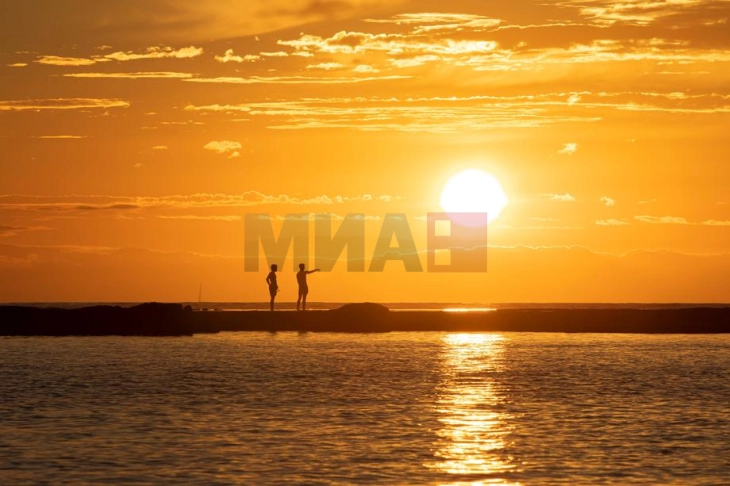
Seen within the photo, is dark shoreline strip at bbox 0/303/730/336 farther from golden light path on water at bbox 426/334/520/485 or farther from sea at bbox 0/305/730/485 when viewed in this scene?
golden light path on water at bbox 426/334/520/485

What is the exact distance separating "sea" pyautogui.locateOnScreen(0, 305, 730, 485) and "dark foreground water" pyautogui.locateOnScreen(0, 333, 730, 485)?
6cm

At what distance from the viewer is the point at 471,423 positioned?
2819 centimetres

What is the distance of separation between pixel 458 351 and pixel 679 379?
14181mm

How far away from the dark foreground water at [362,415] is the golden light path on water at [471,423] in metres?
0.08

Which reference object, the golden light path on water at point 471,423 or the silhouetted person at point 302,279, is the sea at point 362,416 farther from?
the silhouetted person at point 302,279

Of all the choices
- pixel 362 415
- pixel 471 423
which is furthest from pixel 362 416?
pixel 471 423

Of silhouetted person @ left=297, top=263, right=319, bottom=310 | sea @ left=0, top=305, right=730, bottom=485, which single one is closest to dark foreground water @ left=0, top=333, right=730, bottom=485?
sea @ left=0, top=305, right=730, bottom=485

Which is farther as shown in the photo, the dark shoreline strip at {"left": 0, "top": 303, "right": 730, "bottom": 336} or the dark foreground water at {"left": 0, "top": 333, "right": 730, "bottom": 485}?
the dark shoreline strip at {"left": 0, "top": 303, "right": 730, "bottom": 336}

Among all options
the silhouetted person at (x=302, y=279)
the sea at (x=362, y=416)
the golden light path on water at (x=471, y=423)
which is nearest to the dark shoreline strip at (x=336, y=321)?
the silhouetted person at (x=302, y=279)

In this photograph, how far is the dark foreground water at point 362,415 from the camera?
859 inches

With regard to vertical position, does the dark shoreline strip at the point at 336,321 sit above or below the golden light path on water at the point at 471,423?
above

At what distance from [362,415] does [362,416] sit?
219 mm

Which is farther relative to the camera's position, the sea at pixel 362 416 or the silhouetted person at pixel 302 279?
the silhouetted person at pixel 302 279

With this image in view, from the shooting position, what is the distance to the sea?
21.8 meters
